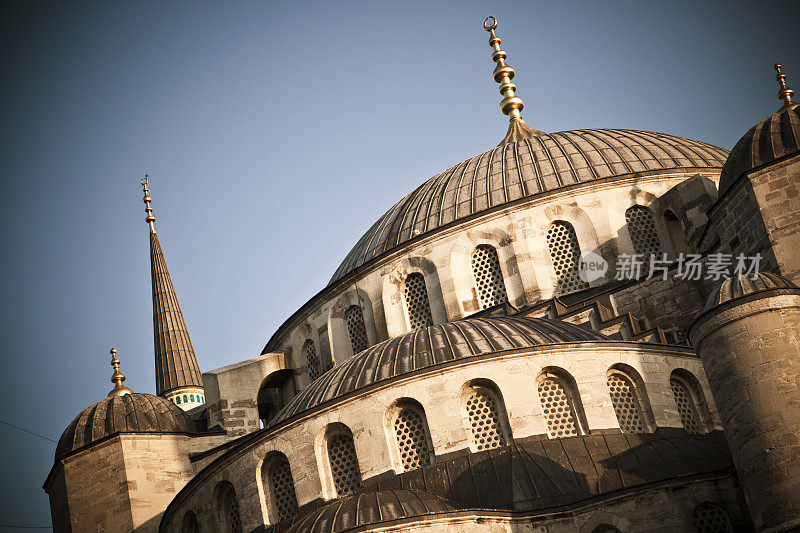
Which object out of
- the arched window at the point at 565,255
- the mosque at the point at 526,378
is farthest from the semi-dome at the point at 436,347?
the arched window at the point at 565,255

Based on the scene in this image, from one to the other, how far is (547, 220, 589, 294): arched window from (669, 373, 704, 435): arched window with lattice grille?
6273 millimetres

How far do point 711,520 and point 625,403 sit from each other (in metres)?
3.77

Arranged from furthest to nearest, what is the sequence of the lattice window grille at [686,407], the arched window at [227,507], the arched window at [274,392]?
the arched window at [274,392], the arched window at [227,507], the lattice window grille at [686,407]

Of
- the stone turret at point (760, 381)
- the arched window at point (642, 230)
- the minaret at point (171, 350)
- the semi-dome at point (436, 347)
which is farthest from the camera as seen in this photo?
the minaret at point (171, 350)

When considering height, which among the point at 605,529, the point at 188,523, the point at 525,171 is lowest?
the point at 605,529

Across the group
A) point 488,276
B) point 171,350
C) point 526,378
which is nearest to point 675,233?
point 488,276

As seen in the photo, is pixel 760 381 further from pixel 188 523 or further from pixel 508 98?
pixel 508 98

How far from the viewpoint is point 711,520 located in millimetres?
20219

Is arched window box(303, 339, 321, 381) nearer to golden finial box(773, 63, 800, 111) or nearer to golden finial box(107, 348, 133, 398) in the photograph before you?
golden finial box(107, 348, 133, 398)

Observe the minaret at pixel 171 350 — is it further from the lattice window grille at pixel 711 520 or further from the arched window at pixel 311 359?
the lattice window grille at pixel 711 520

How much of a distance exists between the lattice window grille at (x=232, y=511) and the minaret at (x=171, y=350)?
21452 mm

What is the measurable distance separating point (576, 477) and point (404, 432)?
368 centimetres

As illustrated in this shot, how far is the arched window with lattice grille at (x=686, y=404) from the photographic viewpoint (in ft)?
77.9

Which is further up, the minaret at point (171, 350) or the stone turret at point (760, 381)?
the minaret at point (171, 350)
